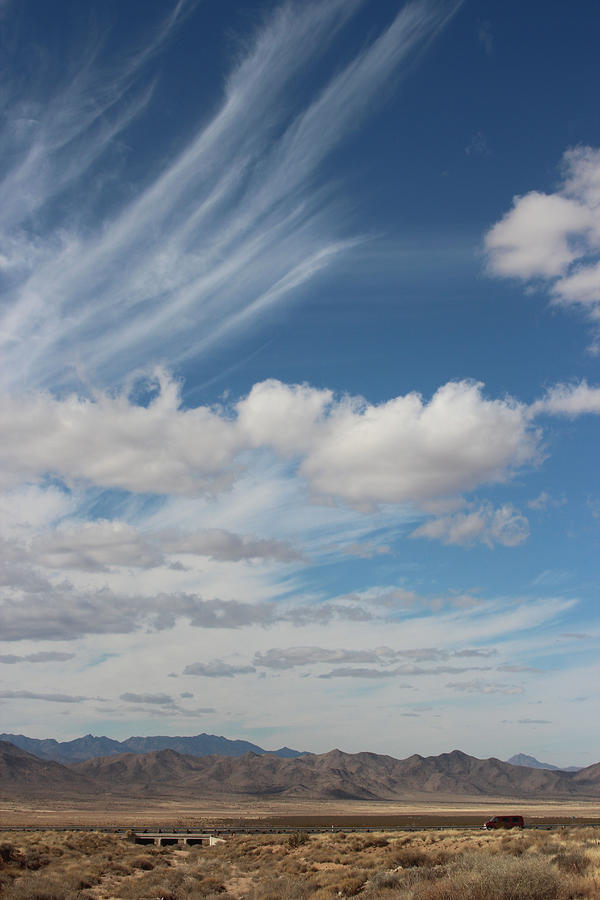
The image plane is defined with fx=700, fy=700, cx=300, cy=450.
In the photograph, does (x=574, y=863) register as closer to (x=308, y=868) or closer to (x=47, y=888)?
(x=308, y=868)

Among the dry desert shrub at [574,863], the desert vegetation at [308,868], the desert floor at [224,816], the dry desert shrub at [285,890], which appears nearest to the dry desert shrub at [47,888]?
the desert vegetation at [308,868]

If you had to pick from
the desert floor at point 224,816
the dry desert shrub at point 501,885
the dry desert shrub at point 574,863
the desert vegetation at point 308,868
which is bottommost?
the desert floor at point 224,816

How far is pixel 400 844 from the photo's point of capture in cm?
4028

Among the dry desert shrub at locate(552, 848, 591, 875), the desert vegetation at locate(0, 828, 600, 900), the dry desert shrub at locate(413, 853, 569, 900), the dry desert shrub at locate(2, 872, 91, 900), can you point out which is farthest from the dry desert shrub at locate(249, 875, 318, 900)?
the dry desert shrub at locate(552, 848, 591, 875)

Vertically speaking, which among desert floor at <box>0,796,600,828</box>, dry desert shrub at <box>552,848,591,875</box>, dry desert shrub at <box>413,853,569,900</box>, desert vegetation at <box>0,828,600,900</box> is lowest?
desert floor at <box>0,796,600,828</box>

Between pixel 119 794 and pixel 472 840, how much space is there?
18671 centimetres

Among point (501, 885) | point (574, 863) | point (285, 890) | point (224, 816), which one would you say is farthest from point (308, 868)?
point (224, 816)

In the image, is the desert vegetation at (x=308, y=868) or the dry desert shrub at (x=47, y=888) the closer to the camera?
the desert vegetation at (x=308, y=868)

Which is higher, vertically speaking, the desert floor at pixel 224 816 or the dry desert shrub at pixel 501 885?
the dry desert shrub at pixel 501 885

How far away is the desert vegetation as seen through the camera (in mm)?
16781

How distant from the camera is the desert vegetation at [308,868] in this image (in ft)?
55.1

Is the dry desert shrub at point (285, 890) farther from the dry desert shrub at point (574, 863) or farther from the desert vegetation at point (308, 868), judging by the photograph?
the dry desert shrub at point (574, 863)

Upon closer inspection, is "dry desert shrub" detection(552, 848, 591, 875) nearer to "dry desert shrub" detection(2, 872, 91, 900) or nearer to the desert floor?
"dry desert shrub" detection(2, 872, 91, 900)

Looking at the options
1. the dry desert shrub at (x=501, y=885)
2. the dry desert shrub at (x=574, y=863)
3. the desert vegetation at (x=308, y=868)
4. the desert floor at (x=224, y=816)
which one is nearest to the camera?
the dry desert shrub at (x=501, y=885)
